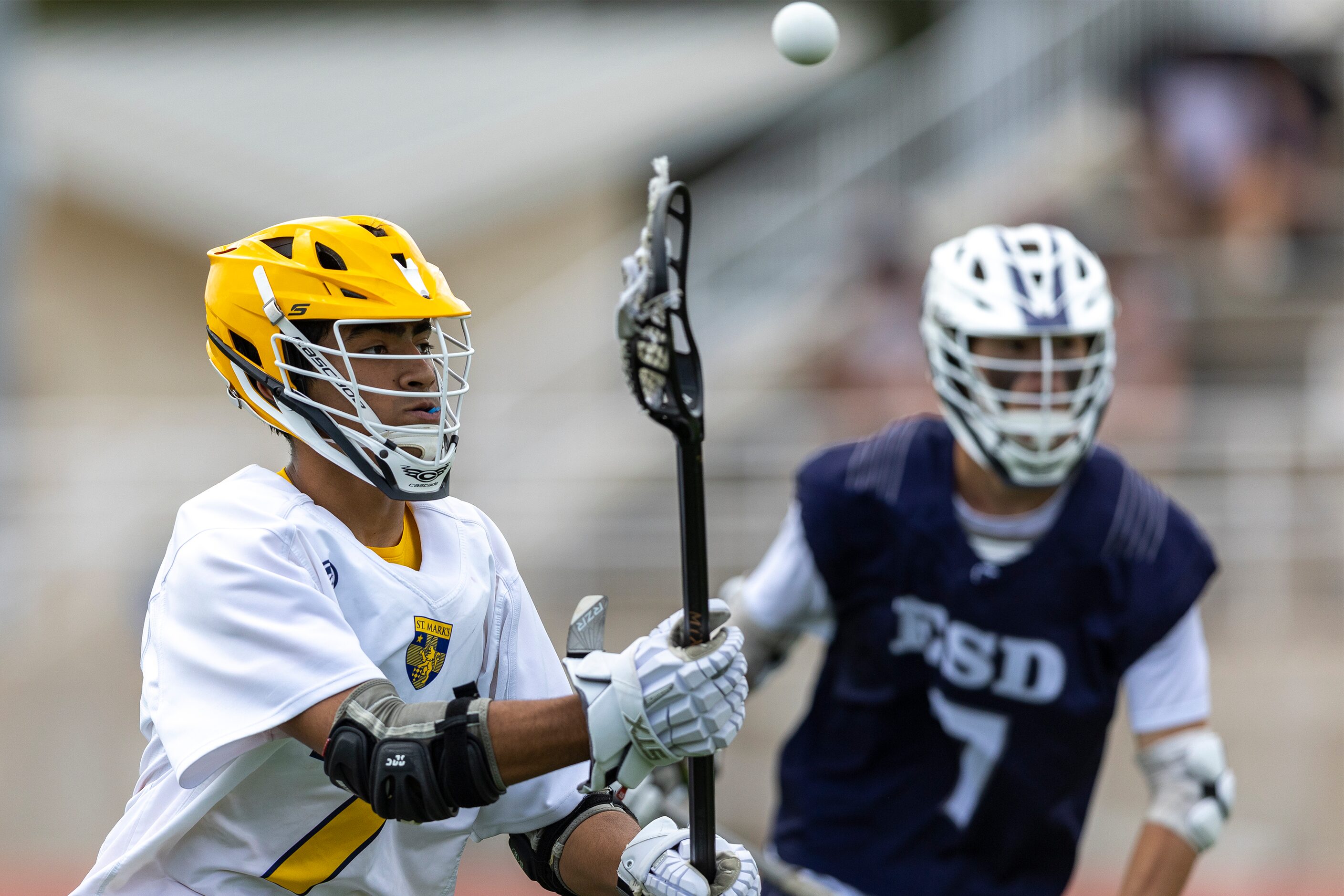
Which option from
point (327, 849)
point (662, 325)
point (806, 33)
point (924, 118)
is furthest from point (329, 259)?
point (924, 118)

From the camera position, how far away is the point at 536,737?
2.46 metres

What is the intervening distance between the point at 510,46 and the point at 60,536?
6.95 meters

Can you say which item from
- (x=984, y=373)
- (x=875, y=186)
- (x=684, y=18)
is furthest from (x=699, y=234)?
(x=984, y=373)

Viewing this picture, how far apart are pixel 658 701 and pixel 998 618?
Answer: 4.96ft

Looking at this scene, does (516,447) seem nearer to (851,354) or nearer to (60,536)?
(851,354)

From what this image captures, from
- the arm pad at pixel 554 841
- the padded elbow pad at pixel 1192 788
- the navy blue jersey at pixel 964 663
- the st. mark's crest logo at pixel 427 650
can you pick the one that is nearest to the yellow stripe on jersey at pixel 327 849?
the st. mark's crest logo at pixel 427 650

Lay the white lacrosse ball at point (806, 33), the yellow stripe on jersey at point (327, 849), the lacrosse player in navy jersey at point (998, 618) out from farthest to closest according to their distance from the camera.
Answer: the lacrosse player in navy jersey at point (998, 618)
the white lacrosse ball at point (806, 33)
the yellow stripe on jersey at point (327, 849)

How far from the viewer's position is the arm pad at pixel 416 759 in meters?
2.40

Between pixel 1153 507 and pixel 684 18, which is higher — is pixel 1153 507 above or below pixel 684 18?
below

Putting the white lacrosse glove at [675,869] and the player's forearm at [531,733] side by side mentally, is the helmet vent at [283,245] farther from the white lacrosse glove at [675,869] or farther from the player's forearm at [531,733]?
the white lacrosse glove at [675,869]

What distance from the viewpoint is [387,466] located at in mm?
2785

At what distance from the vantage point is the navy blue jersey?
3.71 m

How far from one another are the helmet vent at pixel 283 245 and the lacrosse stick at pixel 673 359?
0.68m

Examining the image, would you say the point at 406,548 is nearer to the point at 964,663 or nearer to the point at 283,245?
the point at 283,245
